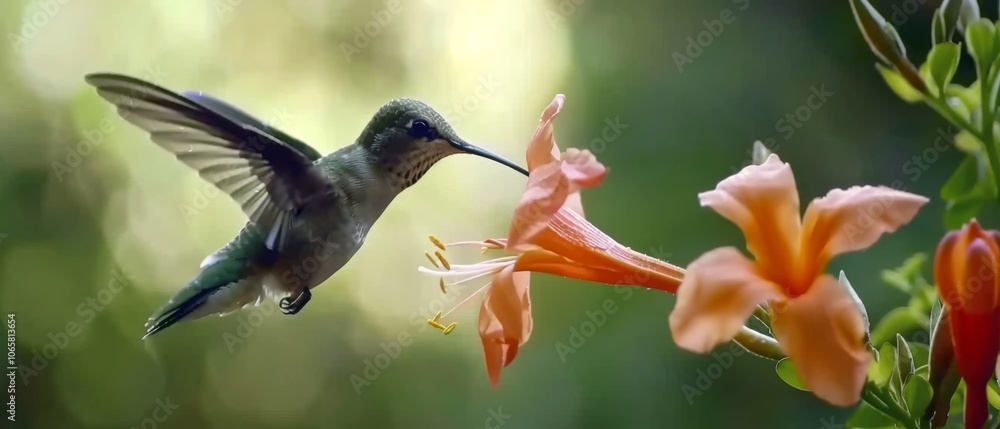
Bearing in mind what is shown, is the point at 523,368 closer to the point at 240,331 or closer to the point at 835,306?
the point at 240,331

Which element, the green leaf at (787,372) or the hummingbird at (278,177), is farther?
the hummingbird at (278,177)

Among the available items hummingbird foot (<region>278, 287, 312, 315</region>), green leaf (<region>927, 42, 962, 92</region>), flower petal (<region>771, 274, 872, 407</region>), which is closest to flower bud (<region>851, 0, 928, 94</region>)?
green leaf (<region>927, 42, 962, 92</region>)

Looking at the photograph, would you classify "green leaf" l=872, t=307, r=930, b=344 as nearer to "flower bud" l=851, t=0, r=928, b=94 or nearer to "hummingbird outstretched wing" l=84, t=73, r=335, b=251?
"flower bud" l=851, t=0, r=928, b=94

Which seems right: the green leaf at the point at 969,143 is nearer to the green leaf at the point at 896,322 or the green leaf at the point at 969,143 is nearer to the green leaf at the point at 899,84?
the green leaf at the point at 899,84

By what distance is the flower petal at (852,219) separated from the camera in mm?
352

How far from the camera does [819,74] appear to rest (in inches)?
42.8

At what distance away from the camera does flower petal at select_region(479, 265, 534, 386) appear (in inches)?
17.8

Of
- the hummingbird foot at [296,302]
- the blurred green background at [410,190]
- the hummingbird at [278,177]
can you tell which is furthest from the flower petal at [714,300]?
the blurred green background at [410,190]

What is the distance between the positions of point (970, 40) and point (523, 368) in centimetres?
88

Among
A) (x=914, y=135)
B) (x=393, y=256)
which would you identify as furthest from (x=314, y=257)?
(x=914, y=135)

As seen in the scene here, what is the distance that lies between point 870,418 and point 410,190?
870mm

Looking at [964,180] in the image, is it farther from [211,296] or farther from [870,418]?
[211,296]

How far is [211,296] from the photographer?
692 millimetres

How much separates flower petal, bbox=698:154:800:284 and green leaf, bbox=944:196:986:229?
0.09m
